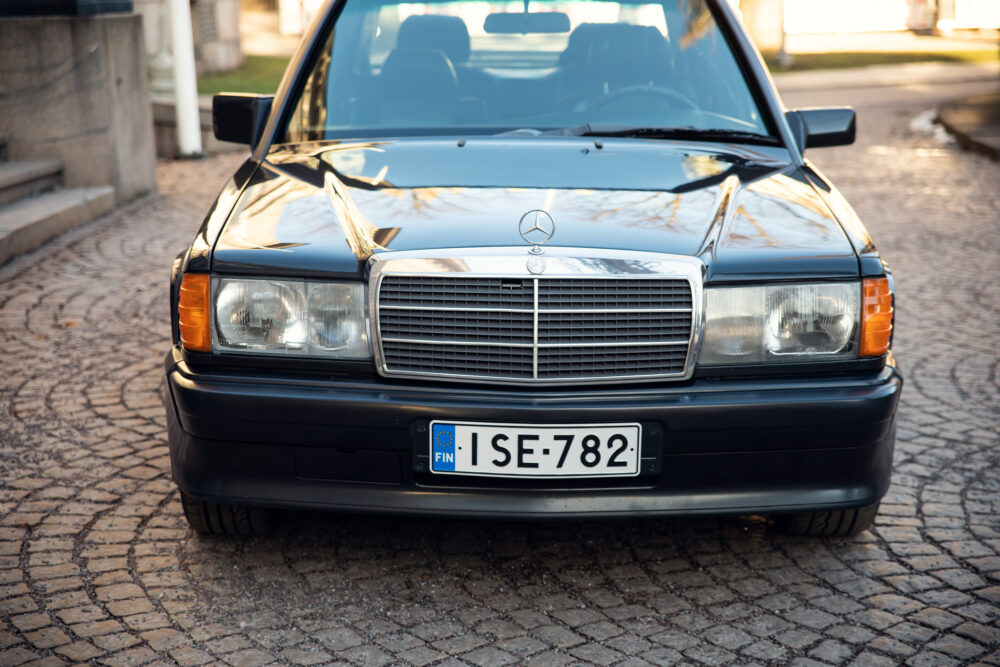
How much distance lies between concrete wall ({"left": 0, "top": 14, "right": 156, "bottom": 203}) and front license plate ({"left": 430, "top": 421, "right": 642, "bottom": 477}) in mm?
6512

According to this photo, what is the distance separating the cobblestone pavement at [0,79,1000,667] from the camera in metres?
2.88

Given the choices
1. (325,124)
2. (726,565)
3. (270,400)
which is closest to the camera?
(270,400)

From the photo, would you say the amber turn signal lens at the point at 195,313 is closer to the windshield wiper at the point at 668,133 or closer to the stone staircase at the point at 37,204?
the windshield wiper at the point at 668,133

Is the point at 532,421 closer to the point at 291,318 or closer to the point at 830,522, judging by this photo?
the point at 291,318

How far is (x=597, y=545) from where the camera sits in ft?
11.4

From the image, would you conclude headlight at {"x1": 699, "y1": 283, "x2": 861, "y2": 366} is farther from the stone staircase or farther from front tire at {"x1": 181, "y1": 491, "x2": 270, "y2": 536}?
the stone staircase

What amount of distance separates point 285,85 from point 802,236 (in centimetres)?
202

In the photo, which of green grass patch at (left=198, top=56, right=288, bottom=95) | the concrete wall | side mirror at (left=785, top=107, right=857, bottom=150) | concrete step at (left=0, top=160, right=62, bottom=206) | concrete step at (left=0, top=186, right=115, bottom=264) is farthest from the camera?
green grass patch at (left=198, top=56, right=288, bottom=95)

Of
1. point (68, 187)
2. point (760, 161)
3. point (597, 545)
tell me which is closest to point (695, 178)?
point (760, 161)

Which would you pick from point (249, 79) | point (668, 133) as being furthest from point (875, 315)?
point (249, 79)

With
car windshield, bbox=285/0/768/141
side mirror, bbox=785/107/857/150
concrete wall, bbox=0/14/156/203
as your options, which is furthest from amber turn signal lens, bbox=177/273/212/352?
concrete wall, bbox=0/14/156/203

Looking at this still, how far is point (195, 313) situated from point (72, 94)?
19.8ft

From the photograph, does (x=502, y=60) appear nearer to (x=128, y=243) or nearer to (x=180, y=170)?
(x=128, y=243)

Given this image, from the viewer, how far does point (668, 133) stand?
3826 millimetres
